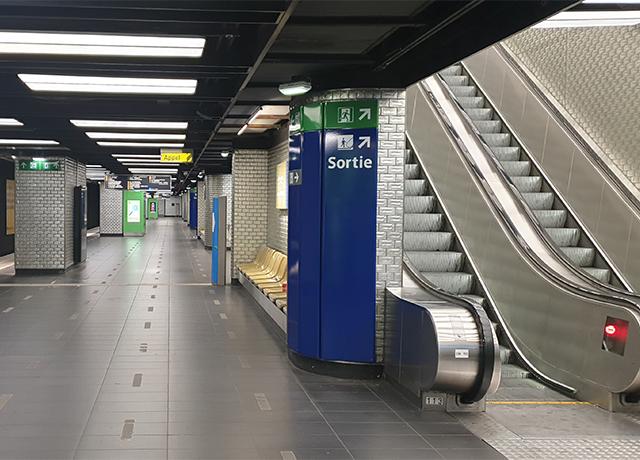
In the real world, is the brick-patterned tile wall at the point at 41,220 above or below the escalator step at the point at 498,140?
below

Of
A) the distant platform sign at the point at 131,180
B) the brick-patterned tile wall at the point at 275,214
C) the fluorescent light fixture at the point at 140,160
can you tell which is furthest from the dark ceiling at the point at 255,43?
the distant platform sign at the point at 131,180

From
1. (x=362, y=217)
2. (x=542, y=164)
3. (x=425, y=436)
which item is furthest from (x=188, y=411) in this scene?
(x=542, y=164)

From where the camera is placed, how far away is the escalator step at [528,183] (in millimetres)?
10398

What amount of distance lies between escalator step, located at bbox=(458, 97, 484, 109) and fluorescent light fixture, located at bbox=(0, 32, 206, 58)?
23.6 feet

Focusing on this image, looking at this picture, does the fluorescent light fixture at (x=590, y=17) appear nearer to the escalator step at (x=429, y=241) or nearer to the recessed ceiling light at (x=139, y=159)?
the escalator step at (x=429, y=241)

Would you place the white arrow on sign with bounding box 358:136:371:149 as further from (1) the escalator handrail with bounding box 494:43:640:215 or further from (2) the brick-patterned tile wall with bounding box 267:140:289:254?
(2) the brick-patterned tile wall with bounding box 267:140:289:254

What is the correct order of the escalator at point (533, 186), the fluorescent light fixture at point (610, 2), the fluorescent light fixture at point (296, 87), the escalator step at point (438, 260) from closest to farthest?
the fluorescent light fixture at point (610, 2), the fluorescent light fixture at point (296, 87), the escalator at point (533, 186), the escalator step at point (438, 260)

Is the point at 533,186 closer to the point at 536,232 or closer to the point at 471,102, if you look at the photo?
the point at 536,232

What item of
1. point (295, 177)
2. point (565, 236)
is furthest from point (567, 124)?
point (295, 177)

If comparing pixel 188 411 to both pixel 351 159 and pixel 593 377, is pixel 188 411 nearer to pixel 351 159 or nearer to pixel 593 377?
pixel 351 159

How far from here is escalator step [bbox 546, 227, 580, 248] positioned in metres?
9.33

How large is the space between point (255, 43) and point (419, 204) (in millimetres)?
4856

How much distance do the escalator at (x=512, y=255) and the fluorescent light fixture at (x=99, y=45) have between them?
3.39 m

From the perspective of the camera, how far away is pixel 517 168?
35.3 ft
